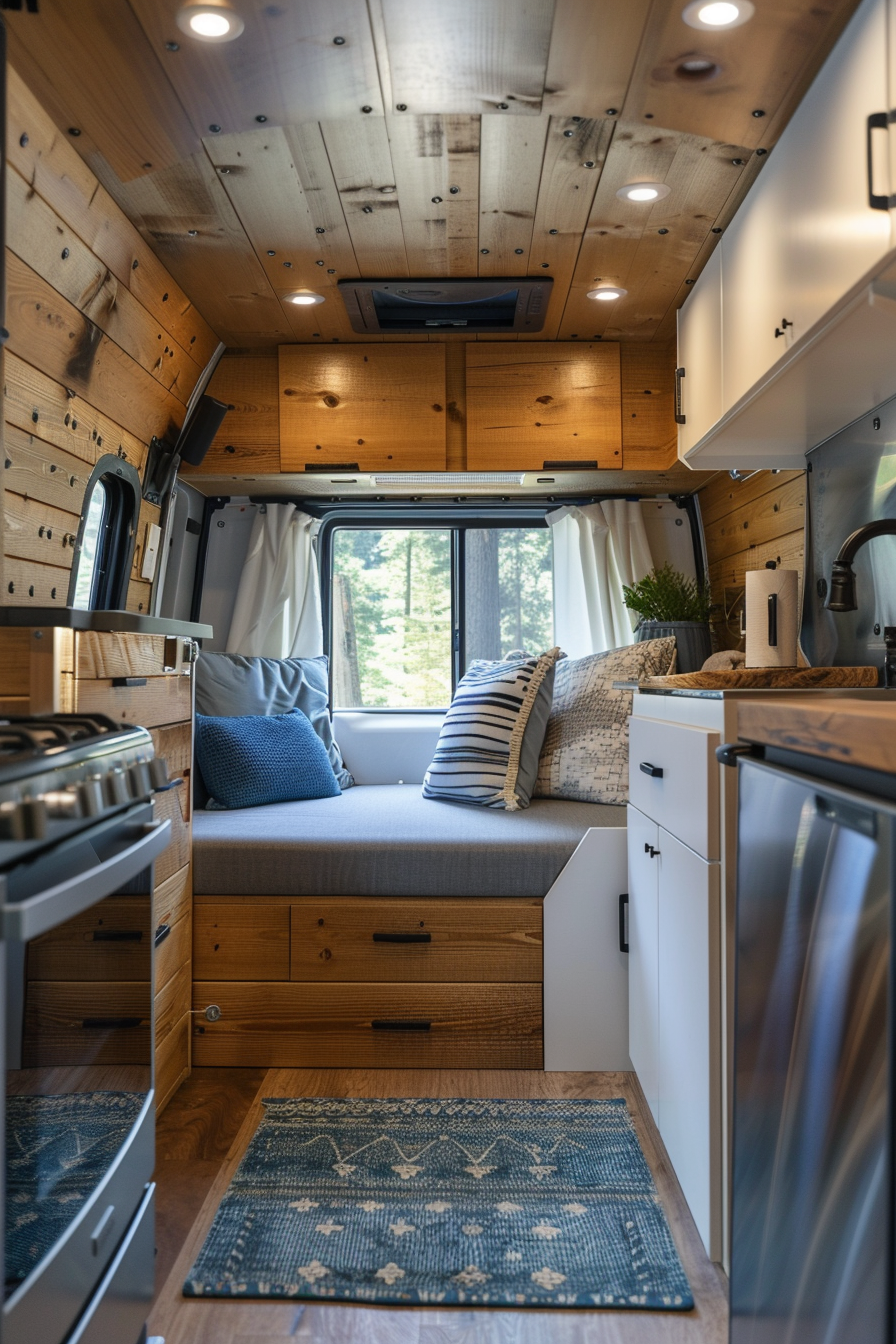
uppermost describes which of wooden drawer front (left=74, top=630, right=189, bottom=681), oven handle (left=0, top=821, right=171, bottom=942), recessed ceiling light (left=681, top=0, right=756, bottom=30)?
recessed ceiling light (left=681, top=0, right=756, bottom=30)

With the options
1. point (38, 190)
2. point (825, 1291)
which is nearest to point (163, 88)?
point (38, 190)

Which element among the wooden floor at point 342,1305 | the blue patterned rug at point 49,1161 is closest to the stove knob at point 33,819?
the blue patterned rug at point 49,1161

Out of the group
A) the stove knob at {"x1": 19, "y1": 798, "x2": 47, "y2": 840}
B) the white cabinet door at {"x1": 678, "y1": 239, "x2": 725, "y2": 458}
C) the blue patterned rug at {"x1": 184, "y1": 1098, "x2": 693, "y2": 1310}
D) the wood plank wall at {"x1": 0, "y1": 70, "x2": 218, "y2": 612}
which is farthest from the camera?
the white cabinet door at {"x1": 678, "y1": 239, "x2": 725, "y2": 458}

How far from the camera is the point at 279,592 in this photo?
365 centimetres

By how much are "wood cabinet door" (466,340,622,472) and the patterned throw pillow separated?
2.19 ft

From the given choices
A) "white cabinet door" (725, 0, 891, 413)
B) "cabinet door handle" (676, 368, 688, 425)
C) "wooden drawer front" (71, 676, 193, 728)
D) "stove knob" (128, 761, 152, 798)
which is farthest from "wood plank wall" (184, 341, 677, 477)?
"stove knob" (128, 761, 152, 798)

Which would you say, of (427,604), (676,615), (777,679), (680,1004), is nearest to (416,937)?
(680,1004)

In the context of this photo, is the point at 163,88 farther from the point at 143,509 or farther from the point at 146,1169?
the point at 146,1169

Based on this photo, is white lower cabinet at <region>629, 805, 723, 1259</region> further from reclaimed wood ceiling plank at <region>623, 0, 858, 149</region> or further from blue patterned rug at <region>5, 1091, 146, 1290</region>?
reclaimed wood ceiling plank at <region>623, 0, 858, 149</region>

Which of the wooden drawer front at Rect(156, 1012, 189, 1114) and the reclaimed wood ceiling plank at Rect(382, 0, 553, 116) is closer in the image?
the reclaimed wood ceiling plank at Rect(382, 0, 553, 116)

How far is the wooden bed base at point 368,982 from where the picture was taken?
2.42m

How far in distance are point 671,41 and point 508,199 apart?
0.71 meters

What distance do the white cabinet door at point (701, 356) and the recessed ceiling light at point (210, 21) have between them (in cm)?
125

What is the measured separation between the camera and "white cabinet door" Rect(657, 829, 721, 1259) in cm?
156
